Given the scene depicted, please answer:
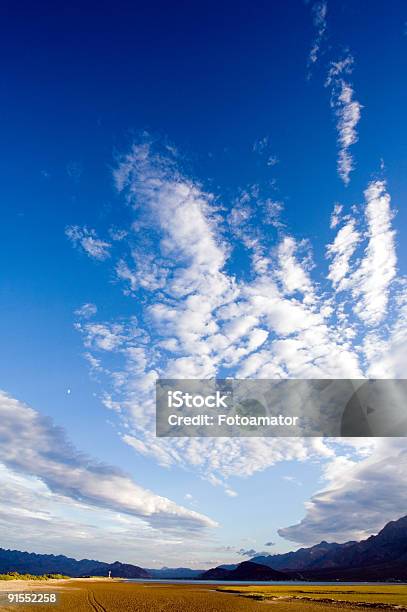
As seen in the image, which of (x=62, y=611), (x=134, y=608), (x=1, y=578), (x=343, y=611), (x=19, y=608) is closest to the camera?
(x=19, y=608)

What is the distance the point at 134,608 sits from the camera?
7106 centimetres

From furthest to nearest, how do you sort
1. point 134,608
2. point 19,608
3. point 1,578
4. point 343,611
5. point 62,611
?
1. point 1,578
2. point 134,608
3. point 343,611
4. point 62,611
5. point 19,608

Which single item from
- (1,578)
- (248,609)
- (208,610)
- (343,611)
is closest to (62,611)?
(208,610)

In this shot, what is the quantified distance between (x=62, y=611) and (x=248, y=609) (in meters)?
31.9

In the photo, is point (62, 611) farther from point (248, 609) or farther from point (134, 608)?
point (248, 609)

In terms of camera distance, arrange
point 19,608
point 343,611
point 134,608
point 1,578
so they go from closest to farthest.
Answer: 1. point 19,608
2. point 343,611
3. point 134,608
4. point 1,578

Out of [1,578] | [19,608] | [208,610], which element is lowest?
[1,578]

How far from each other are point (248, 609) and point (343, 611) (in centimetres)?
1638

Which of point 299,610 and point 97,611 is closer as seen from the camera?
point 97,611

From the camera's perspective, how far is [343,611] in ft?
214

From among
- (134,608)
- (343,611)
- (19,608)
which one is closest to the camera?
(19,608)

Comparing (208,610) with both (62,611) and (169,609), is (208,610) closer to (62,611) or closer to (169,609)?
(169,609)

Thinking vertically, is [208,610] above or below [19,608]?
below

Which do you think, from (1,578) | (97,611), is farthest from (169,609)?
(1,578)
